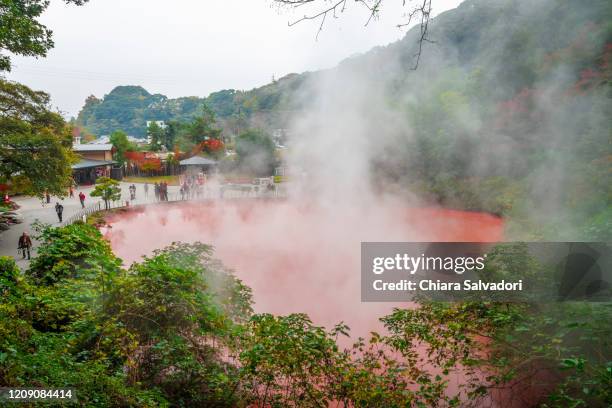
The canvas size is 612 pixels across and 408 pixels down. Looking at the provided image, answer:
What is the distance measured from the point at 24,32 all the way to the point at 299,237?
7684 millimetres

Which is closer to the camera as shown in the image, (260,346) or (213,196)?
(260,346)

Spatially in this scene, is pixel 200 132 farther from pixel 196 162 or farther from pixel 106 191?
pixel 106 191

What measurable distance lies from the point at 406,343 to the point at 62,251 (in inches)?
204

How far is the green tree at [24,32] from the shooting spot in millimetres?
6191

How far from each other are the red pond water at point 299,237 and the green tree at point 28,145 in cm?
240

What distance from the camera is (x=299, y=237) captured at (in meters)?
11.6

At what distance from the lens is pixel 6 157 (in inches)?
368

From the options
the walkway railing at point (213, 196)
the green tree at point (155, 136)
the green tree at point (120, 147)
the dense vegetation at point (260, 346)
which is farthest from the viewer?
the green tree at point (155, 136)

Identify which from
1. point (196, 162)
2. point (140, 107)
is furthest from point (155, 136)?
point (140, 107)

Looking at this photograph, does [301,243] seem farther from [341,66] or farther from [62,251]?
[341,66]

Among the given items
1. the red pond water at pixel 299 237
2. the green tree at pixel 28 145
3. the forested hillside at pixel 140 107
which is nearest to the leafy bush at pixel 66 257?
the red pond water at pixel 299 237

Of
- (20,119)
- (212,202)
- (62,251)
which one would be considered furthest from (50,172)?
(212,202)

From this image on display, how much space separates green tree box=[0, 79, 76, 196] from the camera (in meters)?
9.48

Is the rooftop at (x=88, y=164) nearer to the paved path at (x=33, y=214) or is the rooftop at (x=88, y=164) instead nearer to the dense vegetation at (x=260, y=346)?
the paved path at (x=33, y=214)
